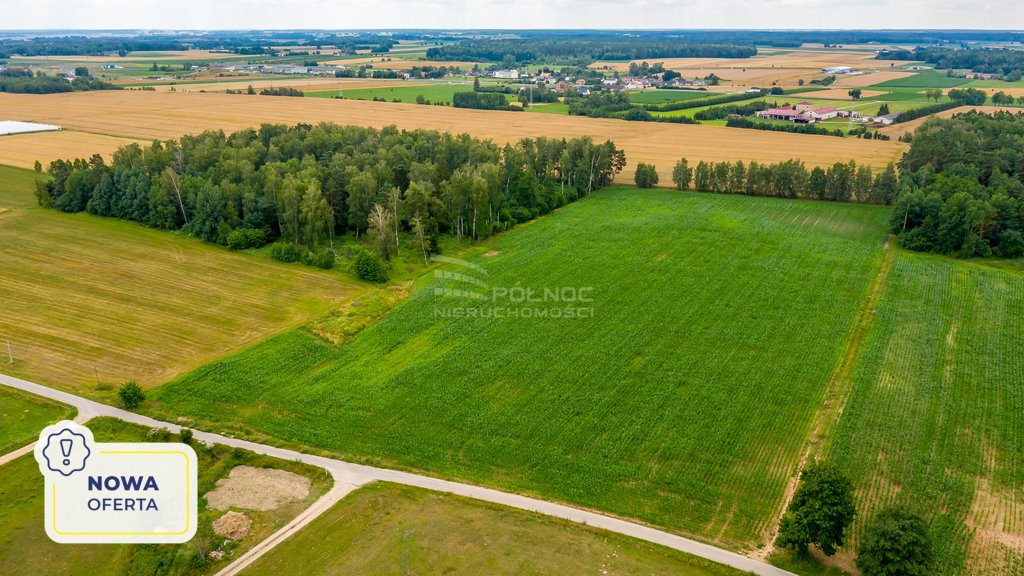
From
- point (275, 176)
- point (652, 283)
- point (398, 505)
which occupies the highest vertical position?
point (275, 176)

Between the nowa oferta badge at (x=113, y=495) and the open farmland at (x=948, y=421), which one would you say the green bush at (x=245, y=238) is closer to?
the nowa oferta badge at (x=113, y=495)

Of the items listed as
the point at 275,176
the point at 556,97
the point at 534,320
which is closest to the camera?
the point at 534,320

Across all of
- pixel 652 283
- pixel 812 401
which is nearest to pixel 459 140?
pixel 652 283

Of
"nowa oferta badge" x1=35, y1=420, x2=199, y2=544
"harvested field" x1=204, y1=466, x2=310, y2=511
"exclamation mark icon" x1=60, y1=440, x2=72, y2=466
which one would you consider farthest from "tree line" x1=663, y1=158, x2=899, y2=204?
"exclamation mark icon" x1=60, y1=440, x2=72, y2=466

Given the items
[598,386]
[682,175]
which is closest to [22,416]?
[598,386]

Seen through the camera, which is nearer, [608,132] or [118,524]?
[118,524]

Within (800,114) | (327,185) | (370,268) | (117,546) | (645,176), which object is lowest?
(117,546)

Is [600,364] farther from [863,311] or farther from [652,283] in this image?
[863,311]

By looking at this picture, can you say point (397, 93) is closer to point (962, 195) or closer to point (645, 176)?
point (645, 176)

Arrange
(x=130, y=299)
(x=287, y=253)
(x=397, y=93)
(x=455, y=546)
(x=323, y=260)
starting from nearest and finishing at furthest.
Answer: (x=455, y=546)
(x=130, y=299)
(x=323, y=260)
(x=287, y=253)
(x=397, y=93)
